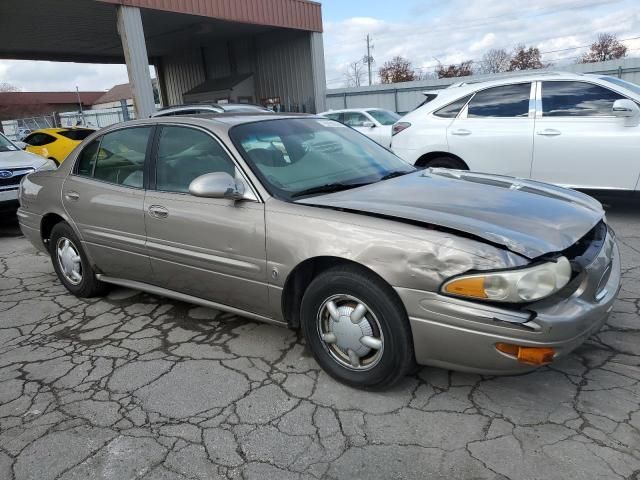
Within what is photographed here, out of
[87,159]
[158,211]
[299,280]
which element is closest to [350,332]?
[299,280]

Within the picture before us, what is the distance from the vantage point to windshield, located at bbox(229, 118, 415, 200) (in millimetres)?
3195

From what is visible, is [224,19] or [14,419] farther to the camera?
[224,19]

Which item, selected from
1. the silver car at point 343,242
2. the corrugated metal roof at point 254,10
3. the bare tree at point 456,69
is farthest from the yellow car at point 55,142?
the bare tree at point 456,69

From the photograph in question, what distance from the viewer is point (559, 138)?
5.82 metres

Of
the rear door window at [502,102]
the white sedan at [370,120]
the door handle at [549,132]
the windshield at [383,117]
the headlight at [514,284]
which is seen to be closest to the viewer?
the headlight at [514,284]

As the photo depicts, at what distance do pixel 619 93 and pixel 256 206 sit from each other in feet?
15.4

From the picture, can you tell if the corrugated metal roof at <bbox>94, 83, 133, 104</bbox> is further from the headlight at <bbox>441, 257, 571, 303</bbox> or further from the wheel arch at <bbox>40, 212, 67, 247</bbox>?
the headlight at <bbox>441, 257, 571, 303</bbox>

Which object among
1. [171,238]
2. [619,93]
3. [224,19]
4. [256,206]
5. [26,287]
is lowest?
[26,287]

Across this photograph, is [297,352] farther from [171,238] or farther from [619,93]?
[619,93]

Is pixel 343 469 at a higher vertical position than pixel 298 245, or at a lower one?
lower

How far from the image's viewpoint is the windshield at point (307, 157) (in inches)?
126

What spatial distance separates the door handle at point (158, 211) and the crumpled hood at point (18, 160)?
560 centimetres

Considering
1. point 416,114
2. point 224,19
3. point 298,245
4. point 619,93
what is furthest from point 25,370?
point 224,19

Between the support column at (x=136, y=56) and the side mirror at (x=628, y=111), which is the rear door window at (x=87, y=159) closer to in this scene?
the side mirror at (x=628, y=111)
